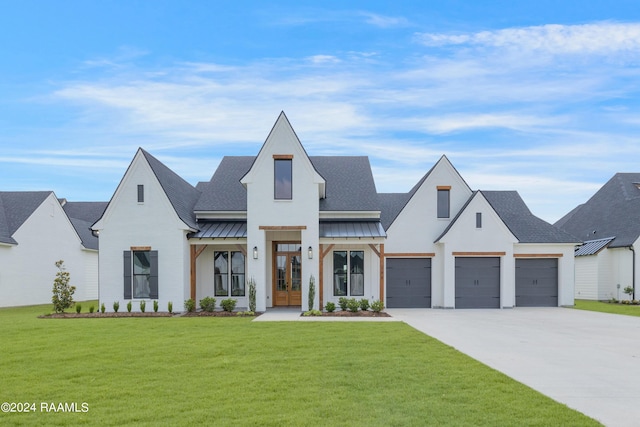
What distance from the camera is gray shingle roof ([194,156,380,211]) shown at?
2255 cm

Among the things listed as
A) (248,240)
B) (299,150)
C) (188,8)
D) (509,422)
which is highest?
(188,8)

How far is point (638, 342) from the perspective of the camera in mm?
12648

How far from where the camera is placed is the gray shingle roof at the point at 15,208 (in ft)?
86.4

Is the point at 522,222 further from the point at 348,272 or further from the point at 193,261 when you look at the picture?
the point at 193,261

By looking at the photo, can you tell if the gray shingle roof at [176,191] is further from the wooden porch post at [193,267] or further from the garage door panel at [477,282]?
the garage door panel at [477,282]

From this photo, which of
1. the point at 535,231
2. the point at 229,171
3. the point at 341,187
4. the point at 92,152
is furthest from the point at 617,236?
the point at 92,152

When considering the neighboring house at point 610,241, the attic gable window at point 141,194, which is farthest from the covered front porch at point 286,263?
the neighboring house at point 610,241

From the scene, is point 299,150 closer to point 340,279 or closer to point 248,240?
point 248,240

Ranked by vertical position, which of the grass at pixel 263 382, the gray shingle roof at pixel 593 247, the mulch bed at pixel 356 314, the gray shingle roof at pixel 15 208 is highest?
the gray shingle roof at pixel 15 208

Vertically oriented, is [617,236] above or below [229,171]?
below

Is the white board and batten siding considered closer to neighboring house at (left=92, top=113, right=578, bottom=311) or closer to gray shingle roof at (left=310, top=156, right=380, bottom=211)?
neighboring house at (left=92, top=113, right=578, bottom=311)

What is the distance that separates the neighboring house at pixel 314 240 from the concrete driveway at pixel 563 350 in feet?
10.9

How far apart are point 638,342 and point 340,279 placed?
40.6 feet

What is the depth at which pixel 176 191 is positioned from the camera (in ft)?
72.4
